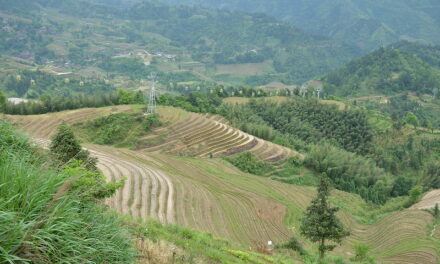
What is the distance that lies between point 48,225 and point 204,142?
30.1 meters

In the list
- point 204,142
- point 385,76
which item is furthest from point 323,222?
point 385,76

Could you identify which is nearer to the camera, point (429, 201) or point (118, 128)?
point (429, 201)

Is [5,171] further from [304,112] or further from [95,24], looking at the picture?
[95,24]

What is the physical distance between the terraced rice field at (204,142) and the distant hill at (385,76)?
2603 inches

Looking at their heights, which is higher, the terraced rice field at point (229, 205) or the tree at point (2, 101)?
the tree at point (2, 101)

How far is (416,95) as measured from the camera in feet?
283

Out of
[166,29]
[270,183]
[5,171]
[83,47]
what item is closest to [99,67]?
[83,47]

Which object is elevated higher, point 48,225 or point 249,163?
point 48,225

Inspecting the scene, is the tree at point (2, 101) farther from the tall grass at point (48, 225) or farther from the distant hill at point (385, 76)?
the distant hill at point (385, 76)

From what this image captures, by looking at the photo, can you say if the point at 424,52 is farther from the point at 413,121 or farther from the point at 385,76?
the point at 413,121

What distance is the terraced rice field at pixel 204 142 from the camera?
104ft

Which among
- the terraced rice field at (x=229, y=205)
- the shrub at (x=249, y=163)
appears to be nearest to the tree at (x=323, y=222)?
the terraced rice field at (x=229, y=205)

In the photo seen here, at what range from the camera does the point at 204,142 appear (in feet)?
110

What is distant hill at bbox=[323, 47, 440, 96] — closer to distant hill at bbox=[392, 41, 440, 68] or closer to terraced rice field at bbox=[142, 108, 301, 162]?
distant hill at bbox=[392, 41, 440, 68]
